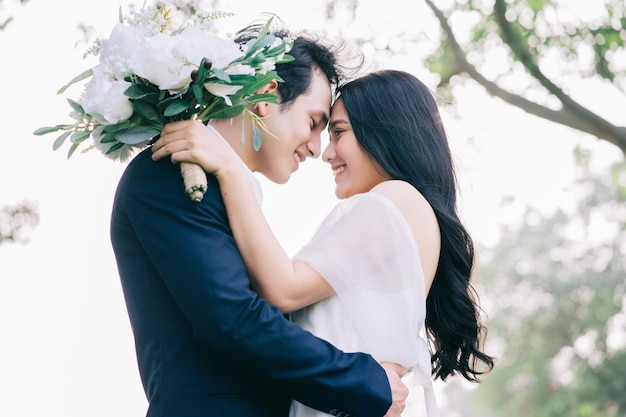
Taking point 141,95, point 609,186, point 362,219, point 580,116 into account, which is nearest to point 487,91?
point 580,116

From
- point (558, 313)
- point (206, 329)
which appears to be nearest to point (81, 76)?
point (206, 329)

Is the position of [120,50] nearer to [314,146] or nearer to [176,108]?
[176,108]

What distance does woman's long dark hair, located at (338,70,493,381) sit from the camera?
3611 mm

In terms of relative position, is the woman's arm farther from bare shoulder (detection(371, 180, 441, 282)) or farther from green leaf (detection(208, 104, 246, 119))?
bare shoulder (detection(371, 180, 441, 282))

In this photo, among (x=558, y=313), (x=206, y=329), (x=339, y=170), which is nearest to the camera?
(x=206, y=329)

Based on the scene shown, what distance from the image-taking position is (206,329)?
2.56 metres

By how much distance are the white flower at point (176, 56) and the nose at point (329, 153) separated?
119cm

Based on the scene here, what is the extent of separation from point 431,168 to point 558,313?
2177 centimetres

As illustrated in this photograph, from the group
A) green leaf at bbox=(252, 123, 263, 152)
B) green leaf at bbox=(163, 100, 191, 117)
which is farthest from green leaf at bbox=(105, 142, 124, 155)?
green leaf at bbox=(252, 123, 263, 152)

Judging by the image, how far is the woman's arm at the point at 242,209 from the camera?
2.69 m

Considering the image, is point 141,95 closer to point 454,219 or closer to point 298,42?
point 298,42

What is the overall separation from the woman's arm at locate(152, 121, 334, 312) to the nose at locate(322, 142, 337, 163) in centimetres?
107

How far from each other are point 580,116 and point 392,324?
5.66 m

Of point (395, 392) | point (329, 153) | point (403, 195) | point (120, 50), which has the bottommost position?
point (395, 392)
